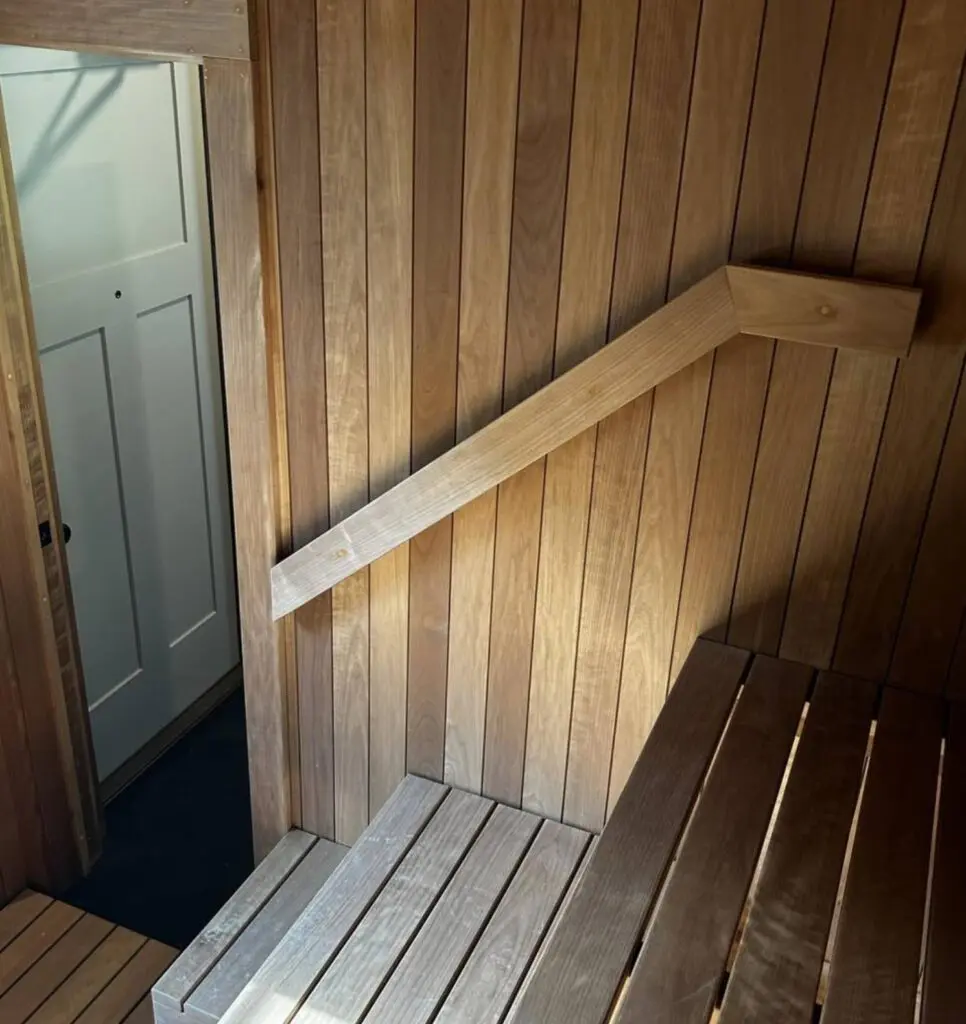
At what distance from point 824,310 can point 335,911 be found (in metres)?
1.41

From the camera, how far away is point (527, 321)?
1.87 metres

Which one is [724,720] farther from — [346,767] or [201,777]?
[201,777]

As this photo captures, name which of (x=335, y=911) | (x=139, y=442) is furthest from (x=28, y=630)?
(x=335, y=911)

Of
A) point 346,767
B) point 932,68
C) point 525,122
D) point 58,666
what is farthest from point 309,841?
point 932,68

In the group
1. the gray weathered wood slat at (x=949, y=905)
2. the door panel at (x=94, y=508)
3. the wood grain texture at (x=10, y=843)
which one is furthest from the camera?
the door panel at (x=94, y=508)

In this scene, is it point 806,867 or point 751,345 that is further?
point 751,345

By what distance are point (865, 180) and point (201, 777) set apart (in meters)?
2.62

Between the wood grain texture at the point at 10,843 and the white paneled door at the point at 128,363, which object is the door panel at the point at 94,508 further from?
the wood grain texture at the point at 10,843

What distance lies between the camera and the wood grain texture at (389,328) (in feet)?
5.84

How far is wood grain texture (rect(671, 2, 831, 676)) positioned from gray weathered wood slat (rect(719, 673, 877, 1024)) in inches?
10.7

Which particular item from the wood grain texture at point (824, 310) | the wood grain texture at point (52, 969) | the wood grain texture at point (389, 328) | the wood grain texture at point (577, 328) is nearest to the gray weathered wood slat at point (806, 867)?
the wood grain texture at point (577, 328)

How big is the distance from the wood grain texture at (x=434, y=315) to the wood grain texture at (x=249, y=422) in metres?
0.31

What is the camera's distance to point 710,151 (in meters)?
1.64

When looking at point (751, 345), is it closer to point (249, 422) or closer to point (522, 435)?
point (522, 435)
